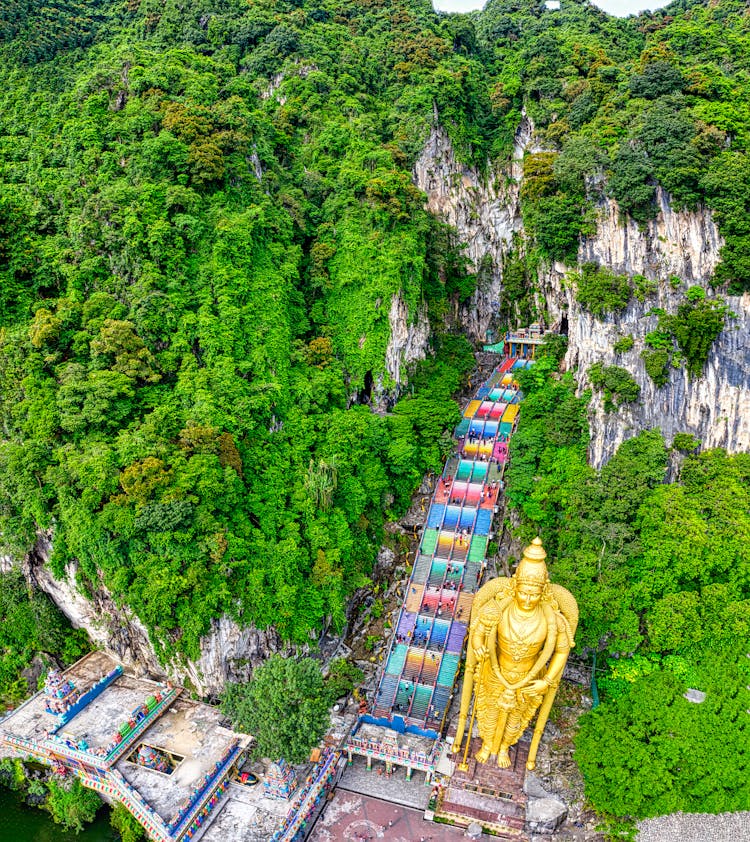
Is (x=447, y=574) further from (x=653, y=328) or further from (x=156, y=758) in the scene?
(x=653, y=328)

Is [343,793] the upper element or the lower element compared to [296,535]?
lower

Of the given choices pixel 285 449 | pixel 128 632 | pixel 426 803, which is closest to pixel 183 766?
pixel 128 632

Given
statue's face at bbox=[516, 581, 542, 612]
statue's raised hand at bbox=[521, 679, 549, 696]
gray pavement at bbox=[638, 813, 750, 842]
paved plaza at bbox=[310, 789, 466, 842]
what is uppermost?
statue's face at bbox=[516, 581, 542, 612]

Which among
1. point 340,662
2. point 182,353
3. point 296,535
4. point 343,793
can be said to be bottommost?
point 343,793

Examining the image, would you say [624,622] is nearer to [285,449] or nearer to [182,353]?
[285,449]

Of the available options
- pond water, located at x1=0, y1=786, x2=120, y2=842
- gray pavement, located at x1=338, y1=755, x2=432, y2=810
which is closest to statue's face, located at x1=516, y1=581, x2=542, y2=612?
gray pavement, located at x1=338, y1=755, x2=432, y2=810

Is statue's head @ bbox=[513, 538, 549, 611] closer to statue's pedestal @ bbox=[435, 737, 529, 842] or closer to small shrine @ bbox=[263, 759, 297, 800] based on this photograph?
statue's pedestal @ bbox=[435, 737, 529, 842]

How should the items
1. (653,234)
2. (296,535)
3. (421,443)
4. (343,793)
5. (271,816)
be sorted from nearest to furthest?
1. (271,816)
2. (343,793)
3. (296,535)
4. (653,234)
5. (421,443)
